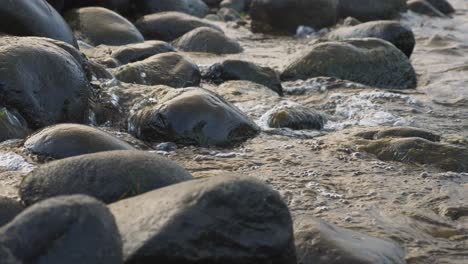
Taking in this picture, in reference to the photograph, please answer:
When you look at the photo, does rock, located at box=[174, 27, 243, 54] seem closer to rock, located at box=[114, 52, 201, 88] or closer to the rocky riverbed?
the rocky riverbed

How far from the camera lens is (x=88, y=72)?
6387mm

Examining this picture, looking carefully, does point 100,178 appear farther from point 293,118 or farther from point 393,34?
point 393,34

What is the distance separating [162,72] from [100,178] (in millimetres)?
3397

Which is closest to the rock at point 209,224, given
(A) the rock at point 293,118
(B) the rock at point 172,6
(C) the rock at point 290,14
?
(A) the rock at point 293,118

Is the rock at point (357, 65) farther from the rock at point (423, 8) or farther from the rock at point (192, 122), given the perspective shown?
the rock at point (423, 8)

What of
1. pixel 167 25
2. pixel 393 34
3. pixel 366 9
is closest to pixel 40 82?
pixel 167 25

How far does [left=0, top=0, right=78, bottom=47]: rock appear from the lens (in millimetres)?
6895

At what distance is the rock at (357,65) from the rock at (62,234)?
5.48 m

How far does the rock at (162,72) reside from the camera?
6914mm

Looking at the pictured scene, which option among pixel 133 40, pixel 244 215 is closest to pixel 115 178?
pixel 244 215

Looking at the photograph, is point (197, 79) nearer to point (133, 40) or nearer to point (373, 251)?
point (133, 40)

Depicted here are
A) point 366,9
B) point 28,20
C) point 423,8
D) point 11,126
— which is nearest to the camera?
point 11,126

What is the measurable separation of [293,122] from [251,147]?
27.7 inches

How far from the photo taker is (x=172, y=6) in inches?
457
